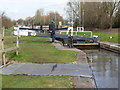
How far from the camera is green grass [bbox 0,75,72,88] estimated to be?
5184mm

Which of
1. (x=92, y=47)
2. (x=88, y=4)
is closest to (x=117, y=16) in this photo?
(x=88, y=4)

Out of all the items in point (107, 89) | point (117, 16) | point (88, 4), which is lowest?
point (107, 89)

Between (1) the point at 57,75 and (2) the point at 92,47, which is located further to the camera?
(2) the point at 92,47

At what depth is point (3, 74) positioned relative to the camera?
653 centimetres

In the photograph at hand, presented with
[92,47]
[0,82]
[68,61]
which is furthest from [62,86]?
[92,47]

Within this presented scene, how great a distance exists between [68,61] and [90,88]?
13.7 ft

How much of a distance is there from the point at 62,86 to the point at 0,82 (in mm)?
1804

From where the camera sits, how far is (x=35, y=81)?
18.4 ft

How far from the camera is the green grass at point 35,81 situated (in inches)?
204

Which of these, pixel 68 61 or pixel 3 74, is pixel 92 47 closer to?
pixel 68 61

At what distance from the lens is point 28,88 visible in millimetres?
4938

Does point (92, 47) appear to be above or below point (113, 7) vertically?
below

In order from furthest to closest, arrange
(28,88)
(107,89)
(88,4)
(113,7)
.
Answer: (88,4), (113,7), (107,89), (28,88)

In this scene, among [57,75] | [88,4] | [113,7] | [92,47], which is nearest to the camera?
[57,75]
